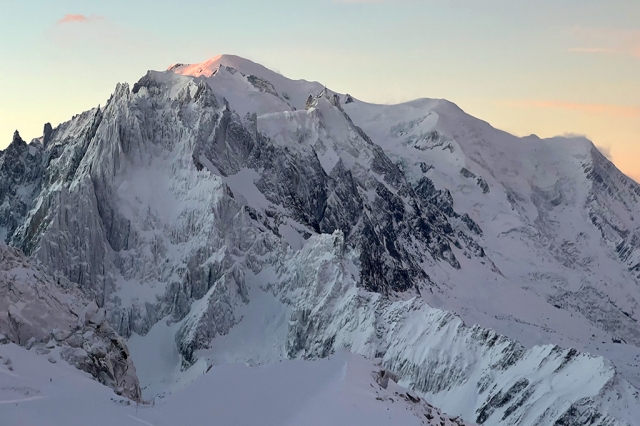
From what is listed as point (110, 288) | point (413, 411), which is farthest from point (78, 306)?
point (110, 288)

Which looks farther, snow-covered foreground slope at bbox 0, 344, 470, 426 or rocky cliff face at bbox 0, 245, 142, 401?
rocky cliff face at bbox 0, 245, 142, 401

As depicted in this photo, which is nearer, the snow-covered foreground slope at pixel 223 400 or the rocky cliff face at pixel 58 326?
the snow-covered foreground slope at pixel 223 400

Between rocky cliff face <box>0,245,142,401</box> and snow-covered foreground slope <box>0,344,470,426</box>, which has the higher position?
rocky cliff face <box>0,245,142,401</box>

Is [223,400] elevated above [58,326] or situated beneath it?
situated beneath

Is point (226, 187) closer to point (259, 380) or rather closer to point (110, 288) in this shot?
point (110, 288)

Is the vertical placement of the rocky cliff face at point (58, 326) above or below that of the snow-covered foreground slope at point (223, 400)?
above
